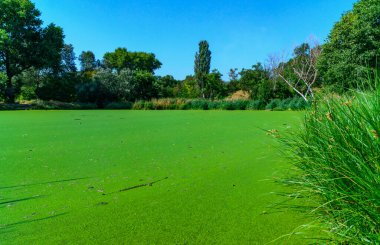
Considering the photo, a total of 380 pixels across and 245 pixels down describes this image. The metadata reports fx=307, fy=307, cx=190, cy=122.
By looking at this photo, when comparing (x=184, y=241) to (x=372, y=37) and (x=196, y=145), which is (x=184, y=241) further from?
(x=372, y=37)

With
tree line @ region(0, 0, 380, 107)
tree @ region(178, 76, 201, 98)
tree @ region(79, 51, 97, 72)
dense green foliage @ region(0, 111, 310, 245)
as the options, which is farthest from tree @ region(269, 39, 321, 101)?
tree @ region(79, 51, 97, 72)

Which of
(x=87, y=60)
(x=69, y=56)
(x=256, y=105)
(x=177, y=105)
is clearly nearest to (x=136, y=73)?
(x=177, y=105)

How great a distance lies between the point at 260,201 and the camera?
1718 millimetres

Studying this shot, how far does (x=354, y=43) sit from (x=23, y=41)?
15.3 metres

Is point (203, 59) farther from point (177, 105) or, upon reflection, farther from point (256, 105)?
point (256, 105)

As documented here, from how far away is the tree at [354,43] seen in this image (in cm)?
1035

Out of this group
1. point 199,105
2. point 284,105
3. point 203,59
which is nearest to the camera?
point 284,105

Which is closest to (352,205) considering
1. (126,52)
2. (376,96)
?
(376,96)

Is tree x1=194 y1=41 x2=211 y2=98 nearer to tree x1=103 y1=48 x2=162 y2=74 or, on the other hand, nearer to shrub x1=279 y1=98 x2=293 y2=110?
tree x1=103 y1=48 x2=162 y2=74

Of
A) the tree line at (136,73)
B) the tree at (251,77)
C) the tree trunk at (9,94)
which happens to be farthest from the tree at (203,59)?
the tree trunk at (9,94)

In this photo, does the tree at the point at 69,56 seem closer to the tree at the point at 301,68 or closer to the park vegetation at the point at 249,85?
the park vegetation at the point at 249,85

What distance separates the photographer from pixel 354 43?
10727 millimetres

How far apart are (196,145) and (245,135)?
3.78ft

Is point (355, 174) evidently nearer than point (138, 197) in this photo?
Yes
